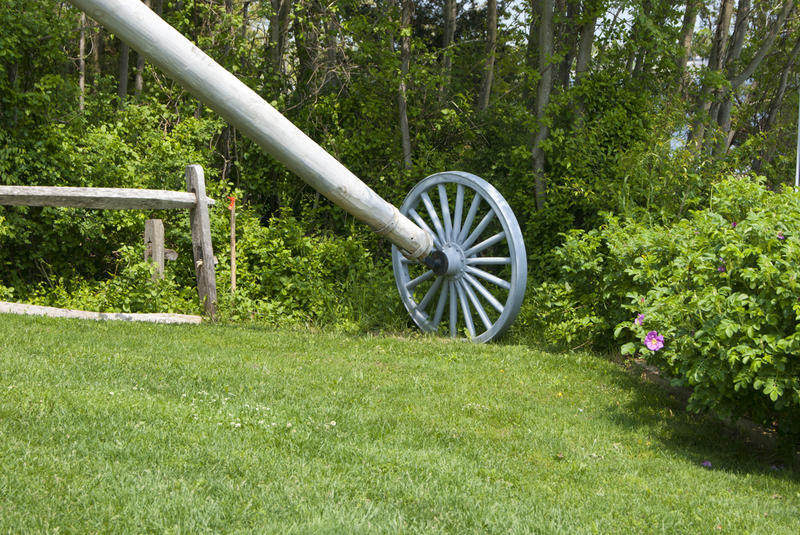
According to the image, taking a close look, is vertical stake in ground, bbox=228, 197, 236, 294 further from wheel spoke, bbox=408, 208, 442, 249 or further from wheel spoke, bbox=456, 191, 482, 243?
wheel spoke, bbox=456, 191, 482, 243

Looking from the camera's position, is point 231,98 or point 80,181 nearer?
point 231,98

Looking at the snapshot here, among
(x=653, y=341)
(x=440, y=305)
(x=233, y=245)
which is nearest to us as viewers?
(x=653, y=341)

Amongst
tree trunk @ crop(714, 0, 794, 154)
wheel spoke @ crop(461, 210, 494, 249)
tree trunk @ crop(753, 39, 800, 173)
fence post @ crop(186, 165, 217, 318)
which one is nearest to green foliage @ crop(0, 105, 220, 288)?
fence post @ crop(186, 165, 217, 318)

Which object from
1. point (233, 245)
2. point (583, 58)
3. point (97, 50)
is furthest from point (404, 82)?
point (97, 50)

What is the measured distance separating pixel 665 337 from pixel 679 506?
1.43 m

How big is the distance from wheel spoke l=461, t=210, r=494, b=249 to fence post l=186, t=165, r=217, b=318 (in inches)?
108

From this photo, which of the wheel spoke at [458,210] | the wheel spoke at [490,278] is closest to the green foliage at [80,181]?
the wheel spoke at [458,210]

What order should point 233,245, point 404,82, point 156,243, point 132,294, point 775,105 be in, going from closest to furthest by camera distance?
point 132,294
point 156,243
point 233,245
point 404,82
point 775,105

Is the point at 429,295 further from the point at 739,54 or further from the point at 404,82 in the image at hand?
the point at 739,54

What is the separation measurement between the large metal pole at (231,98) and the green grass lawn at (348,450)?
1510mm

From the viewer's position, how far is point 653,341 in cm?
448

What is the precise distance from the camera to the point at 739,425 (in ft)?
16.1

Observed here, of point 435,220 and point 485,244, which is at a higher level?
point 435,220

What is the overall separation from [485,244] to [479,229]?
166 millimetres
